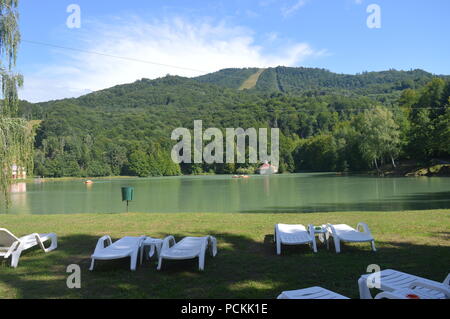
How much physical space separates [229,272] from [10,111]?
6.08m

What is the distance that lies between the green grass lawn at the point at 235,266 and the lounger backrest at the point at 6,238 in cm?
25

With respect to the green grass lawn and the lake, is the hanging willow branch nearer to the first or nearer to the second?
the green grass lawn

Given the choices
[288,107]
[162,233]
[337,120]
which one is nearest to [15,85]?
[162,233]

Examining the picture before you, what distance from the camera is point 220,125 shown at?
65750 mm

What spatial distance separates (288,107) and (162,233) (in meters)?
75.0

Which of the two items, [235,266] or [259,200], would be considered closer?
[235,266]

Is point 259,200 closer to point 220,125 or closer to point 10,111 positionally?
point 10,111

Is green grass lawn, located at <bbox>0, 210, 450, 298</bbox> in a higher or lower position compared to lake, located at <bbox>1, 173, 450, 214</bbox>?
higher

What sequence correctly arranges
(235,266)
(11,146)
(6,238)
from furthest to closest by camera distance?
(11,146)
(6,238)
(235,266)

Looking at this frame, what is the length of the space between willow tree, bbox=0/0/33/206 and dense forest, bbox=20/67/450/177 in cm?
4004

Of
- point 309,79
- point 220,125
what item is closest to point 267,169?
point 220,125

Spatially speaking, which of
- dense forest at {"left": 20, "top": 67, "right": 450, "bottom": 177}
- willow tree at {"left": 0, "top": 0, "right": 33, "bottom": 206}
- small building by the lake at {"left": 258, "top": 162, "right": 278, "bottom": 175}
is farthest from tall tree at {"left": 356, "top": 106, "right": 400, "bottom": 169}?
willow tree at {"left": 0, "top": 0, "right": 33, "bottom": 206}

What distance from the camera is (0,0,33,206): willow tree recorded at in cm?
679
